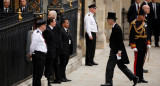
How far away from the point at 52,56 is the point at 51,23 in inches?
29.7

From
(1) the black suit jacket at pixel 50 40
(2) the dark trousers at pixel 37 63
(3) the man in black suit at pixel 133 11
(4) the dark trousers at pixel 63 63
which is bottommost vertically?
(4) the dark trousers at pixel 63 63

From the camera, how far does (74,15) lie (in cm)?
1656

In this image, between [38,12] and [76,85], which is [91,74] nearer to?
[76,85]

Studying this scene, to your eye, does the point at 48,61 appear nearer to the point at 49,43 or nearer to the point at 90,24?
the point at 49,43

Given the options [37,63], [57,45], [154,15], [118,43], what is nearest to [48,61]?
[57,45]

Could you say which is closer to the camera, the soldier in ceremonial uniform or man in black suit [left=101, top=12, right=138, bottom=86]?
man in black suit [left=101, top=12, right=138, bottom=86]

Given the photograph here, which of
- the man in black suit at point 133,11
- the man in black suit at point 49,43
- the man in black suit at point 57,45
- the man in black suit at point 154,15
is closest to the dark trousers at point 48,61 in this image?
the man in black suit at point 49,43

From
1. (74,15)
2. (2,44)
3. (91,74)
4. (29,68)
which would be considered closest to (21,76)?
(29,68)

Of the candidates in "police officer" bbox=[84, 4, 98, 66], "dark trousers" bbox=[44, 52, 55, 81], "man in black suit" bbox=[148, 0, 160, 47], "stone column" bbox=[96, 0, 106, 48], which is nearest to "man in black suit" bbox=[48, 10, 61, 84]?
"dark trousers" bbox=[44, 52, 55, 81]

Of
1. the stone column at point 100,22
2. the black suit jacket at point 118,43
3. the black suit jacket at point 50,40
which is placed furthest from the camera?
the stone column at point 100,22

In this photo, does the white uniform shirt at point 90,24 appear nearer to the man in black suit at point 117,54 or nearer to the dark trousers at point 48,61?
the man in black suit at point 117,54

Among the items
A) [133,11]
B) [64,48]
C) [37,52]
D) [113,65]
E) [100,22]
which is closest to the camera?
[37,52]

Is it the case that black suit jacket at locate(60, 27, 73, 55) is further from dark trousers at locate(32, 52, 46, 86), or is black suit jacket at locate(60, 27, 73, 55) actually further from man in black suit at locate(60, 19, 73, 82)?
dark trousers at locate(32, 52, 46, 86)

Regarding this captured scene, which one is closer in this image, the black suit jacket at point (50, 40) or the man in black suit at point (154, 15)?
the black suit jacket at point (50, 40)
